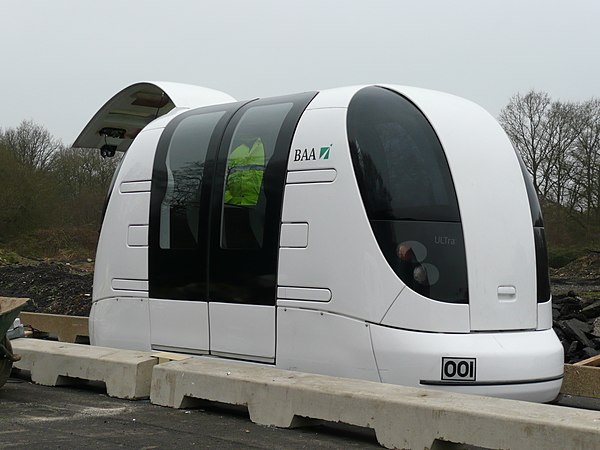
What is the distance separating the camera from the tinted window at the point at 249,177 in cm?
743

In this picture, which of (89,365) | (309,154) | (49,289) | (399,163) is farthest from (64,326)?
(49,289)

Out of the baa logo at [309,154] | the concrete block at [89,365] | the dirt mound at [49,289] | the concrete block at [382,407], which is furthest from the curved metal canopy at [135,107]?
the dirt mound at [49,289]

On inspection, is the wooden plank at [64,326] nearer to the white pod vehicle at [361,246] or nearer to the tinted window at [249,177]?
the white pod vehicle at [361,246]

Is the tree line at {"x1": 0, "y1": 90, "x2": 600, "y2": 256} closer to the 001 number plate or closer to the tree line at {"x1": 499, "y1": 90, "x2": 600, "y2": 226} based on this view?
the tree line at {"x1": 499, "y1": 90, "x2": 600, "y2": 226}

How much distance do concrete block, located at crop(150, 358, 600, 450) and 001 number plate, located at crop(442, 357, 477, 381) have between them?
288 millimetres

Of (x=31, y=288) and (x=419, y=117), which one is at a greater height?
(x=419, y=117)

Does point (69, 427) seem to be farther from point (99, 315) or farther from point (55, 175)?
point (55, 175)

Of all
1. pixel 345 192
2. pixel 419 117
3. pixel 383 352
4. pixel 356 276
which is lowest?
pixel 383 352

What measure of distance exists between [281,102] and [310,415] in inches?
115

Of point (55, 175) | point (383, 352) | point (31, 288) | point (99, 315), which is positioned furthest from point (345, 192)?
point (55, 175)

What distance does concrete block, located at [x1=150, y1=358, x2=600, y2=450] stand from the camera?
5227 millimetres

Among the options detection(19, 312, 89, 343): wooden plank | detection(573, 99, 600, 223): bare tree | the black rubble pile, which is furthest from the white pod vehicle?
detection(573, 99, 600, 223): bare tree

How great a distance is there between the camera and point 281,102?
25.6 ft

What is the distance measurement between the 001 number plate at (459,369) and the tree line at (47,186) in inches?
1570
